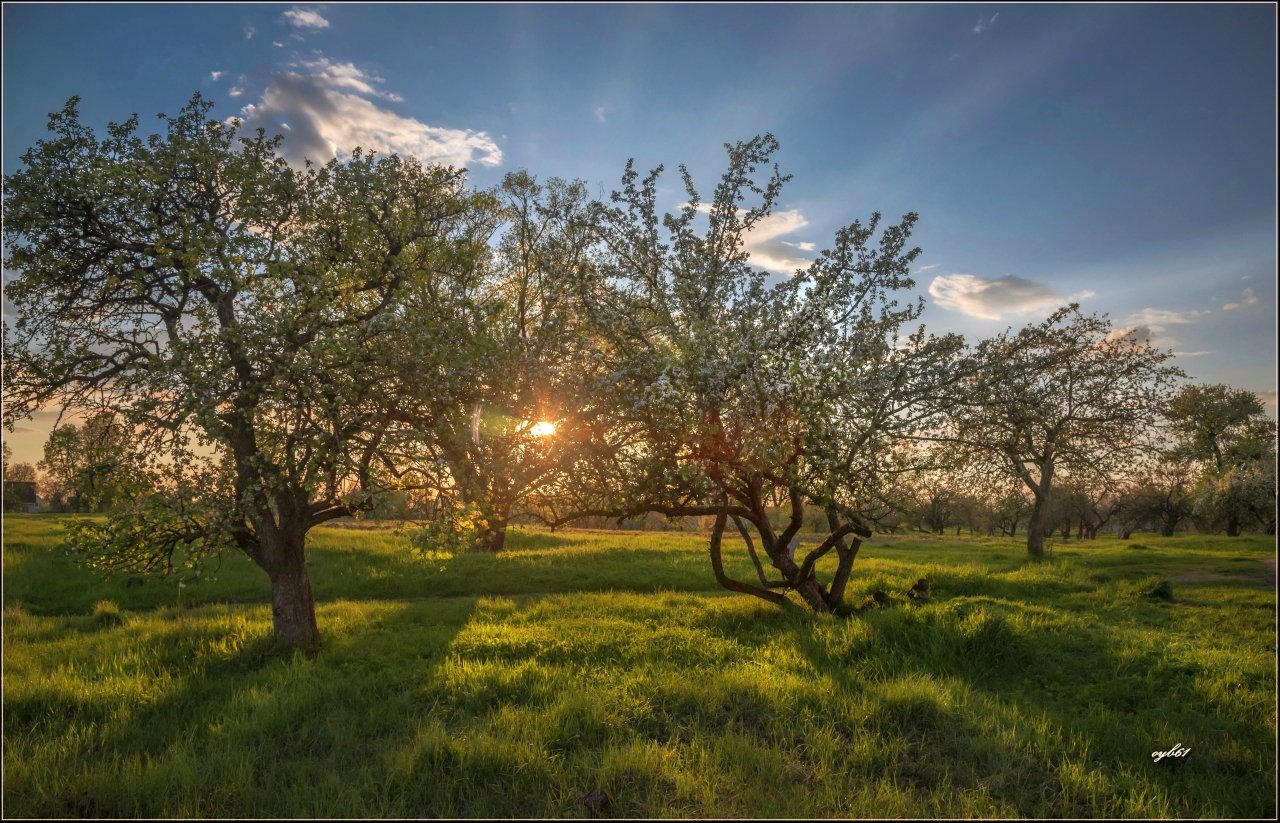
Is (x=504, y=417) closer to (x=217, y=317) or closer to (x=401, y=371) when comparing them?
(x=401, y=371)

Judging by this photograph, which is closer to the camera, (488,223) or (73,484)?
(73,484)

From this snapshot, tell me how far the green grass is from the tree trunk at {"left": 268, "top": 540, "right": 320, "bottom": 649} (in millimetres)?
613

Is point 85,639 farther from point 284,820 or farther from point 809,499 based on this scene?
point 809,499

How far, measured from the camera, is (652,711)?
10.0 metres

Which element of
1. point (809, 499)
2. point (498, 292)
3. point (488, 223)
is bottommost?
point (809, 499)

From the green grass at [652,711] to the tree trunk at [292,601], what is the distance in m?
0.61

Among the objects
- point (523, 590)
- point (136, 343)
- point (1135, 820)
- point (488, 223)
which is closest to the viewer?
point (1135, 820)

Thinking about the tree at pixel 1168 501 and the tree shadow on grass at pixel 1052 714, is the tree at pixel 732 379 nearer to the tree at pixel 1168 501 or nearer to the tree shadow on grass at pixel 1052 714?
the tree shadow on grass at pixel 1052 714

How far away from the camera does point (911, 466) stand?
1280 centimetres

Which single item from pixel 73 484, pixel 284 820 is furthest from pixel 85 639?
pixel 284 820

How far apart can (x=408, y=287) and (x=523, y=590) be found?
13170 millimetres

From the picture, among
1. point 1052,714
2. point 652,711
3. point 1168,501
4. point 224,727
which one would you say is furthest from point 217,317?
point 1168,501

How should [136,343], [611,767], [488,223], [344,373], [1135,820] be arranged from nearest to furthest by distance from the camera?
[1135,820] < [611,767] < [344,373] < [136,343] < [488,223]

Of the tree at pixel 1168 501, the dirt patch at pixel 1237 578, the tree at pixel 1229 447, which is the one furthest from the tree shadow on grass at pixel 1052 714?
the tree at pixel 1168 501
